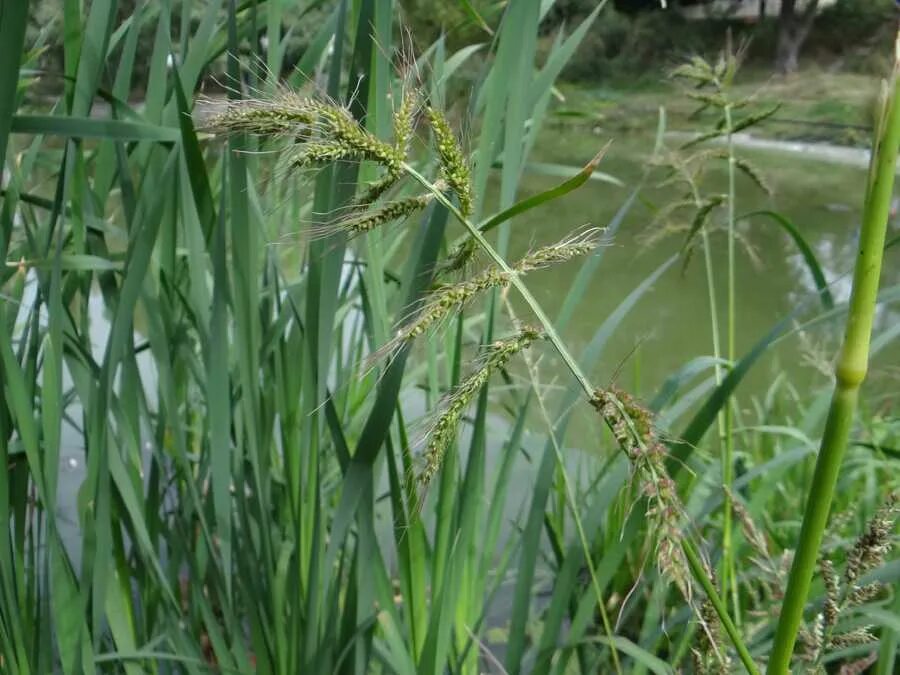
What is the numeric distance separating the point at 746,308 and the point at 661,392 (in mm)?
2407

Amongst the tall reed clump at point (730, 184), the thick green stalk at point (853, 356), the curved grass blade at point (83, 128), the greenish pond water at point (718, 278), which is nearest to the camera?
the thick green stalk at point (853, 356)

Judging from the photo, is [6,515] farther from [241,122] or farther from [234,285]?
[241,122]

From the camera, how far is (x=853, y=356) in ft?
0.75

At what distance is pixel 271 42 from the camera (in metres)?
0.58

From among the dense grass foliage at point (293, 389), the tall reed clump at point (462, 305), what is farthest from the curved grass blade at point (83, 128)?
the tall reed clump at point (462, 305)

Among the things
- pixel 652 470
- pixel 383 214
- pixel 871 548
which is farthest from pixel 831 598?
pixel 383 214

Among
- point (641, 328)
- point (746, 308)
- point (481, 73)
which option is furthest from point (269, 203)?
point (746, 308)

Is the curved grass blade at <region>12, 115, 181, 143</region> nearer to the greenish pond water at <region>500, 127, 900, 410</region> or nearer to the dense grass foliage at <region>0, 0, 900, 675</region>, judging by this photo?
the dense grass foliage at <region>0, 0, 900, 675</region>

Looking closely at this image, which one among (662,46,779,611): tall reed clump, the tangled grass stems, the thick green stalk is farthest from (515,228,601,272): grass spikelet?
(662,46,779,611): tall reed clump

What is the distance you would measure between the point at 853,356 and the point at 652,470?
0.23ft

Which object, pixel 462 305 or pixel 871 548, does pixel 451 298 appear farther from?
pixel 871 548

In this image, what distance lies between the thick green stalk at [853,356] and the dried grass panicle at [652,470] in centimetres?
4

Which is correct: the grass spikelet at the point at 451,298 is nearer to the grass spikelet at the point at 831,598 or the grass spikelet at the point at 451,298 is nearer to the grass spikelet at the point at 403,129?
the grass spikelet at the point at 403,129

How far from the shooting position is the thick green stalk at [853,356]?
206mm
